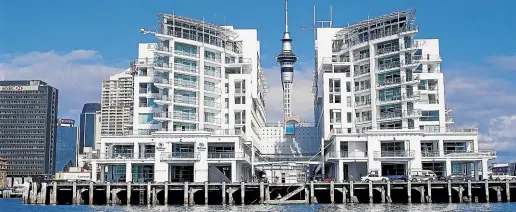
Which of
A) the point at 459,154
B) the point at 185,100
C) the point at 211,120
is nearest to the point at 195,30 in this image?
the point at 185,100

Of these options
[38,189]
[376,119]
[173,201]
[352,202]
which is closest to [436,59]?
[376,119]

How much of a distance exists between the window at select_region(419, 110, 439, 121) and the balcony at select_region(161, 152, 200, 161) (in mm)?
35199

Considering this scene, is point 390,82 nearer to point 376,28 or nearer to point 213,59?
point 376,28

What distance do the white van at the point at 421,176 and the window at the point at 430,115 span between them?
13.9 metres

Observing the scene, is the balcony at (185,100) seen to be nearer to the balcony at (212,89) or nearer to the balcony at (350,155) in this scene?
the balcony at (212,89)

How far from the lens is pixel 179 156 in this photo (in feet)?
299

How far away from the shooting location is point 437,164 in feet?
318

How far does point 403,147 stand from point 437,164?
332 inches

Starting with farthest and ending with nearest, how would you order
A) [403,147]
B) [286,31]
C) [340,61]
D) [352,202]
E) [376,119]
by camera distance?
1. [286,31]
2. [340,61]
3. [376,119]
4. [403,147]
5. [352,202]

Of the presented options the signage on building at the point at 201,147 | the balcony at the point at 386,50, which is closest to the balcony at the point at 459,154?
the balcony at the point at 386,50

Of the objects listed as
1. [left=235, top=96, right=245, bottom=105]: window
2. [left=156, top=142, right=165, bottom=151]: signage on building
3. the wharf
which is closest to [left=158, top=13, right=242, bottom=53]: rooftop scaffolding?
[left=235, top=96, right=245, bottom=105]: window

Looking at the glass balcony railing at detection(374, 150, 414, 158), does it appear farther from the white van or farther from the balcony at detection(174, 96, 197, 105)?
the balcony at detection(174, 96, 197, 105)

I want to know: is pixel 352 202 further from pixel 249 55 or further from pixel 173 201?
pixel 249 55

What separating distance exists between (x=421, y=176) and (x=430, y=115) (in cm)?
1969
